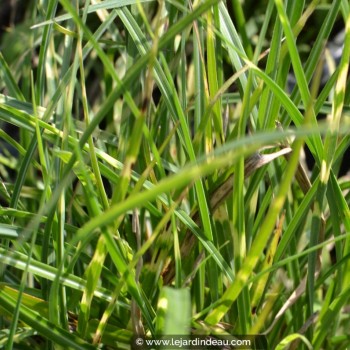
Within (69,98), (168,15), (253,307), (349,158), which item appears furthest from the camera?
(349,158)

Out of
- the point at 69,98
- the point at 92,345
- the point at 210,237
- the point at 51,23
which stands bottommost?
the point at 92,345

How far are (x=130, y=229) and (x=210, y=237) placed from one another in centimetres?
16

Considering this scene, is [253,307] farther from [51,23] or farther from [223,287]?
[51,23]

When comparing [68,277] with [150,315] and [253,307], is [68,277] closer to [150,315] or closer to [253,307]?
[150,315]

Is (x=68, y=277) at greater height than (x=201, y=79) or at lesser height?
lesser

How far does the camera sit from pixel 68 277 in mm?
675

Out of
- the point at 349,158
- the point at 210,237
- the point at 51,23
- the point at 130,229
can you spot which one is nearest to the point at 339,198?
the point at 210,237

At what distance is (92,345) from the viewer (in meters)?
0.66

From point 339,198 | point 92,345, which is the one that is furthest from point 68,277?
point 339,198

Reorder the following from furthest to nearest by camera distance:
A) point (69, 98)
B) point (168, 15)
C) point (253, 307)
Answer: point (168, 15) < point (253, 307) < point (69, 98)

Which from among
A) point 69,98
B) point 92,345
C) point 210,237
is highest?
point 69,98

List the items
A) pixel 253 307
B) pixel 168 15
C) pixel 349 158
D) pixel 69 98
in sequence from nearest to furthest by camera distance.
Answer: pixel 69 98
pixel 253 307
pixel 168 15
pixel 349 158

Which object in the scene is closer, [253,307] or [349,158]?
[253,307]

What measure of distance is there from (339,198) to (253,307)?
15cm
